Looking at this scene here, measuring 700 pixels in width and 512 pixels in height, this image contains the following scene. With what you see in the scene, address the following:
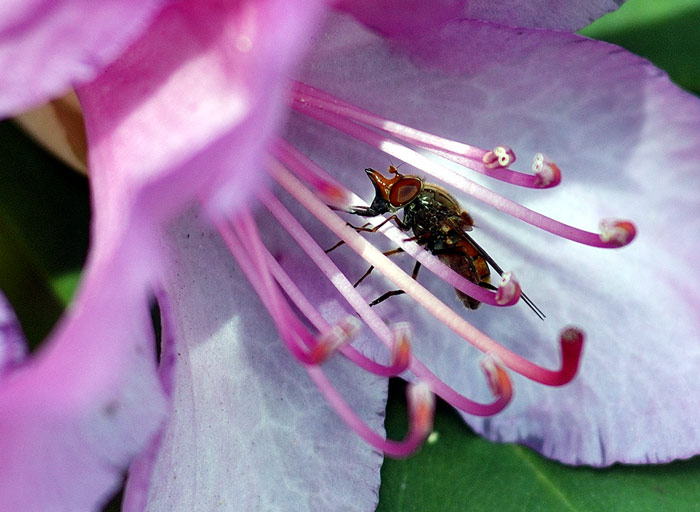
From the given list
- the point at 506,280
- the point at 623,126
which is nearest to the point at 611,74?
the point at 623,126

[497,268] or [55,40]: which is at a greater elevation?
[55,40]

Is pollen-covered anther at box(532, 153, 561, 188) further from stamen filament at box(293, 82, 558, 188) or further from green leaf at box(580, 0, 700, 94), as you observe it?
green leaf at box(580, 0, 700, 94)

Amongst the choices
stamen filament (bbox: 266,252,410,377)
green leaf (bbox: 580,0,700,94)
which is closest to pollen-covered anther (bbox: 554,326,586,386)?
stamen filament (bbox: 266,252,410,377)

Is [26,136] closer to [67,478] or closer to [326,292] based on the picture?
[326,292]

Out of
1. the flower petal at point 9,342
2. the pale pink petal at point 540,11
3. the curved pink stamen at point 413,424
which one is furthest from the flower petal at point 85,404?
the pale pink petal at point 540,11

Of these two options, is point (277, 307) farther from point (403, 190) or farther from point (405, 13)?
point (405, 13)

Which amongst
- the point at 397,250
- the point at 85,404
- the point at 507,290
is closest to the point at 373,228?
the point at 397,250
